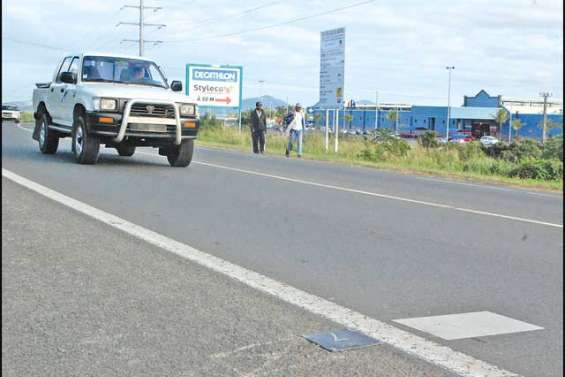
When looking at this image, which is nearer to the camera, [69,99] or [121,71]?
[69,99]

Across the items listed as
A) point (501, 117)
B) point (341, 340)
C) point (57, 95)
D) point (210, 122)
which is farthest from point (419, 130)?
point (341, 340)

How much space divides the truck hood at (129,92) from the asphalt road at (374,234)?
1368 millimetres

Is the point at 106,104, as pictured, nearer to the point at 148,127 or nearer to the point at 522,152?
the point at 148,127

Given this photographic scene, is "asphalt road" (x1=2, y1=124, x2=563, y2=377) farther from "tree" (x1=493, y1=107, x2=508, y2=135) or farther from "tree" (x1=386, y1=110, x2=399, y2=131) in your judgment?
"tree" (x1=386, y1=110, x2=399, y2=131)

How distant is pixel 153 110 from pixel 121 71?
4.54 ft

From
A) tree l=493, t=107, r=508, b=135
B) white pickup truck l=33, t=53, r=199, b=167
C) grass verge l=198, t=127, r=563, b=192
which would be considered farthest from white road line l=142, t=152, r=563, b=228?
tree l=493, t=107, r=508, b=135

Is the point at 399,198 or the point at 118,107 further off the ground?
the point at 118,107

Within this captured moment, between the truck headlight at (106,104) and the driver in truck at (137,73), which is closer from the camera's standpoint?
the truck headlight at (106,104)

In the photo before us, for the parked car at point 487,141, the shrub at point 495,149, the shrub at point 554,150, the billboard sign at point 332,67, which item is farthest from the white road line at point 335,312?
the parked car at point 487,141

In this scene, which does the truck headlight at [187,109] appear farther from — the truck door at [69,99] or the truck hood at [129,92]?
the truck door at [69,99]

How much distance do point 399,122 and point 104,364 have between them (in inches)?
3930

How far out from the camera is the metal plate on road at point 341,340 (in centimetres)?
451

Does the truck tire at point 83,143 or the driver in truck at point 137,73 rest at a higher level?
the driver in truck at point 137,73

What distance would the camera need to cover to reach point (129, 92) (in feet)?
47.0
